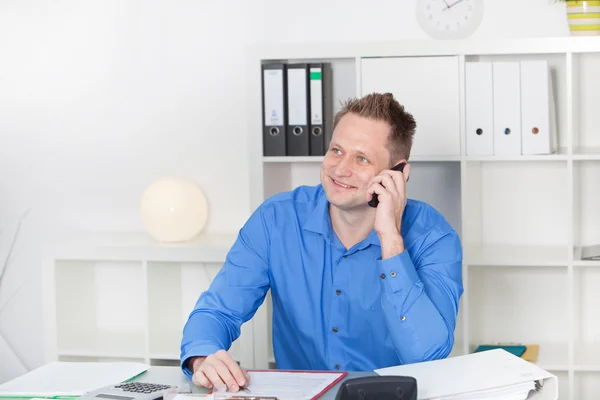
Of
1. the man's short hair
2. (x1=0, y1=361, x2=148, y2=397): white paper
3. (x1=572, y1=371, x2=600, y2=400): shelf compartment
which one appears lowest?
(x1=572, y1=371, x2=600, y2=400): shelf compartment

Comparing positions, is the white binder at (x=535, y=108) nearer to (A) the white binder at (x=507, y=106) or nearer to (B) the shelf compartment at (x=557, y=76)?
(A) the white binder at (x=507, y=106)

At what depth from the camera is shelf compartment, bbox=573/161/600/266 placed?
324cm

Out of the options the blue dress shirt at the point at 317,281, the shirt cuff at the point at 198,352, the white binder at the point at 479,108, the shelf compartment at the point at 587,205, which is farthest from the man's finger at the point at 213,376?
the shelf compartment at the point at 587,205

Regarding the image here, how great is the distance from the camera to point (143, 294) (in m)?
3.18

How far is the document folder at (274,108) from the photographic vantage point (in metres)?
3.06

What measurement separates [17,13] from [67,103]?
1.54 feet

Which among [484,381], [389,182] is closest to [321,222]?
[389,182]

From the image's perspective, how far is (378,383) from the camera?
1314 mm

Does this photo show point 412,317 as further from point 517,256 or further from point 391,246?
point 517,256

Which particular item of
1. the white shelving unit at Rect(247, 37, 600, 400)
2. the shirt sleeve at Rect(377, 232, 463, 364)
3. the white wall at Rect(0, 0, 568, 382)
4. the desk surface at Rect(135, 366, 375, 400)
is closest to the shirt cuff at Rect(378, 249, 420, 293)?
the shirt sleeve at Rect(377, 232, 463, 364)

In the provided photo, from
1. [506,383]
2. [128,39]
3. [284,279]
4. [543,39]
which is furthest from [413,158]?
[506,383]

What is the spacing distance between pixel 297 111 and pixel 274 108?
0.09 metres

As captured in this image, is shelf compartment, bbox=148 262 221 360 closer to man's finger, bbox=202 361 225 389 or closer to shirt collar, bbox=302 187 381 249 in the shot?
shirt collar, bbox=302 187 381 249

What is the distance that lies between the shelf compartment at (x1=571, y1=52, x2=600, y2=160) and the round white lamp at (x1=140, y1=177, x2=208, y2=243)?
152 cm
